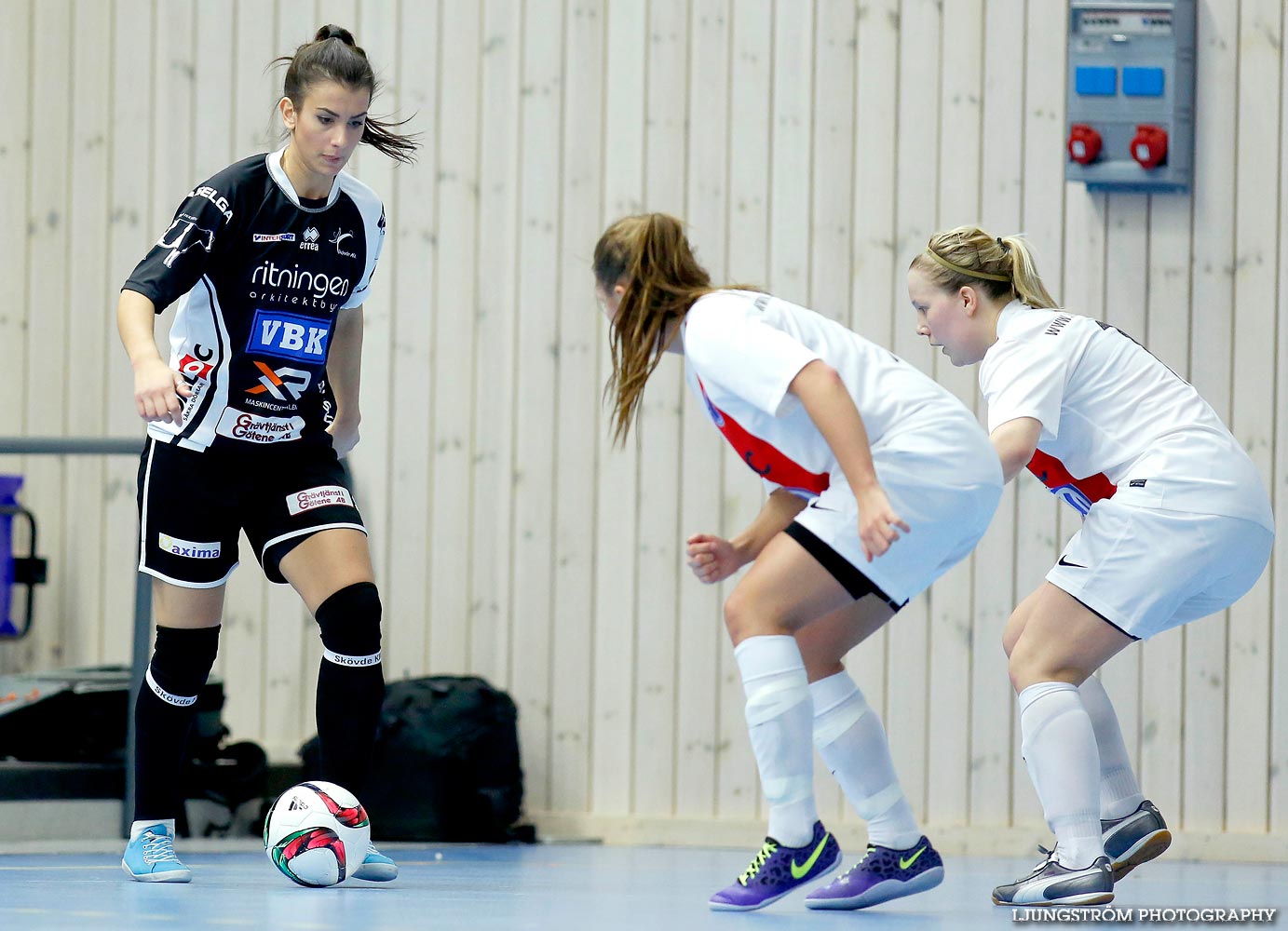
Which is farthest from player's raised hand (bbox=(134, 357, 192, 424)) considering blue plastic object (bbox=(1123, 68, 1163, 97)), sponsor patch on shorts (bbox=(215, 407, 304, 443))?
blue plastic object (bbox=(1123, 68, 1163, 97))

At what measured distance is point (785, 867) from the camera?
3.12 metres

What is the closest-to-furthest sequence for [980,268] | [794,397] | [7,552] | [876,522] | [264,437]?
[876,522], [794,397], [980,268], [264,437], [7,552]

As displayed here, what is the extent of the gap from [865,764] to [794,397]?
0.75 metres

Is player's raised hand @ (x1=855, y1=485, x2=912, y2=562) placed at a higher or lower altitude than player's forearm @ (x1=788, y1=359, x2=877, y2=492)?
lower

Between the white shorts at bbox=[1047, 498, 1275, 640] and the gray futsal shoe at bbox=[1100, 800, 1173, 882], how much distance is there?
21.8 inches

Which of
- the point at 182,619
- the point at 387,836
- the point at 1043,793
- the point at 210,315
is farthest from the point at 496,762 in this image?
the point at 1043,793

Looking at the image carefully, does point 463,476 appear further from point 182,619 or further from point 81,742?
point 182,619

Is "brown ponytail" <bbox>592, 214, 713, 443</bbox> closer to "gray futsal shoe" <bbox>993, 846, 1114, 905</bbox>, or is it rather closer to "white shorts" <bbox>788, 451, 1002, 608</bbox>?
"white shorts" <bbox>788, 451, 1002, 608</bbox>

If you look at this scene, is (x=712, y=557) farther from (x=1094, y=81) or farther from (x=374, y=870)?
(x=1094, y=81)

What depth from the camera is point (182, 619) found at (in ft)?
12.7

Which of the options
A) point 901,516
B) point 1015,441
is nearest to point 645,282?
point 901,516

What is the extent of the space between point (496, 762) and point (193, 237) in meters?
2.40

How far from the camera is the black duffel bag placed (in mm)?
5379

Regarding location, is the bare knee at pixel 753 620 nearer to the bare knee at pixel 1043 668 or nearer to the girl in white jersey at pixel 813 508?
the girl in white jersey at pixel 813 508
